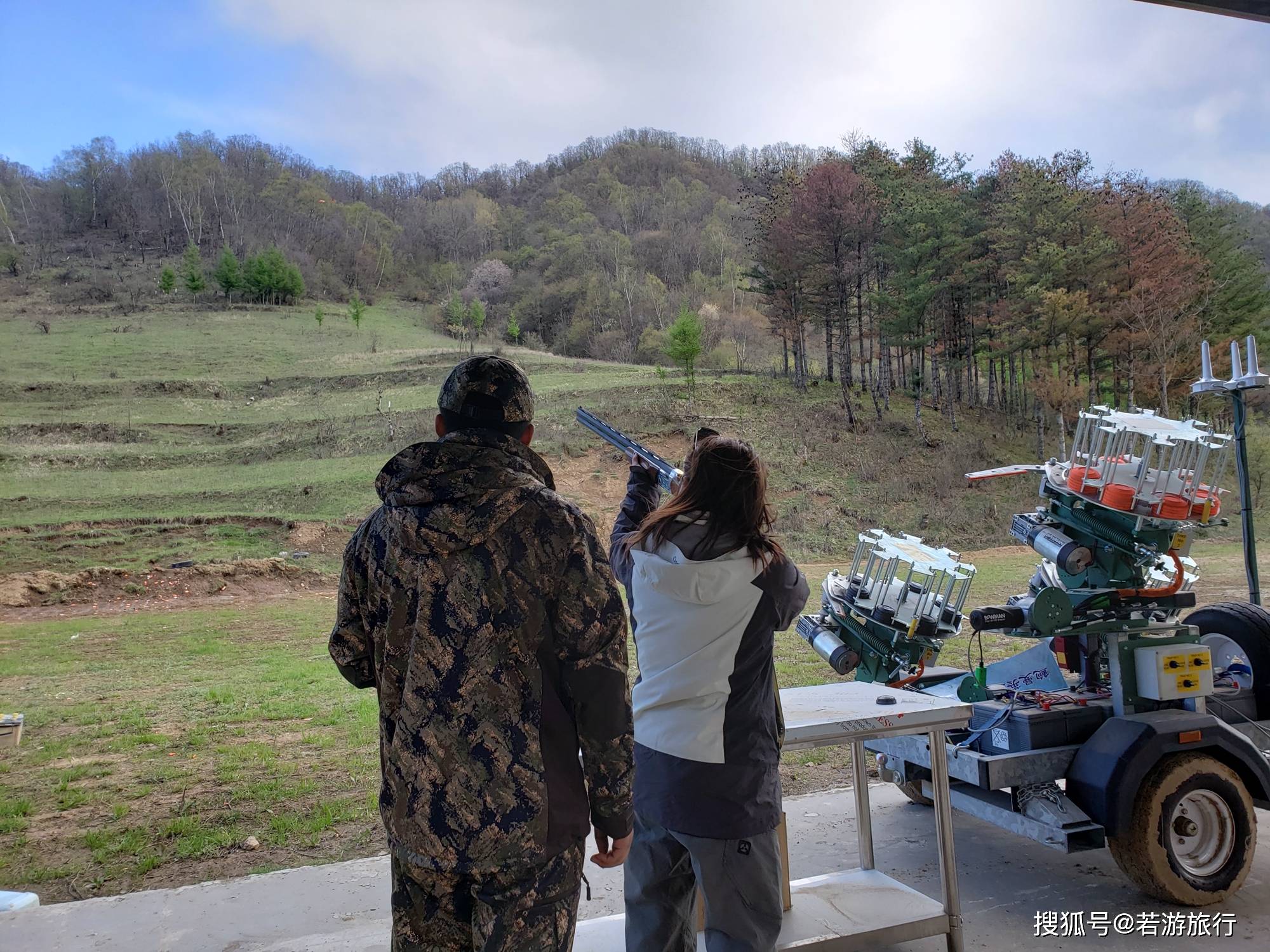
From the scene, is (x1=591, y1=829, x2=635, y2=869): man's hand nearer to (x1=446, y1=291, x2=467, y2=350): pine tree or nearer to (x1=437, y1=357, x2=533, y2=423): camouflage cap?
(x1=437, y1=357, x2=533, y2=423): camouflage cap

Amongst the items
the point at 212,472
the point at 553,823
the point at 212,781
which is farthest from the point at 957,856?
the point at 212,472

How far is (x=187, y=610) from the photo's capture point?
9.44m

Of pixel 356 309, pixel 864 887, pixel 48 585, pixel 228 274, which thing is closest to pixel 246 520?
pixel 48 585

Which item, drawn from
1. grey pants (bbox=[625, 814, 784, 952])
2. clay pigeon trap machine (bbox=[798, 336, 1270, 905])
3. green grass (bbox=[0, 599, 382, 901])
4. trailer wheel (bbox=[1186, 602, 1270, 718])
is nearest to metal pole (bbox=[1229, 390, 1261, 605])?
clay pigeon trap machine (bbox=[798, 336, 1270, 905])

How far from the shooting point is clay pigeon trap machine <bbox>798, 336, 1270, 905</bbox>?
2.29 meters

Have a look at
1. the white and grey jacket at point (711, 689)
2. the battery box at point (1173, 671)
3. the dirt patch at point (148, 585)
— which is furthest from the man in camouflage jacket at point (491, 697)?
the dirt patch at point (148, 585)

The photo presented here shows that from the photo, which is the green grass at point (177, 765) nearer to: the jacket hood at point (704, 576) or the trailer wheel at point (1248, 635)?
the jacket hood at point (704, 576)

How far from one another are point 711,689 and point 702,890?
1.24ft

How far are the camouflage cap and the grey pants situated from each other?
801 millimetres

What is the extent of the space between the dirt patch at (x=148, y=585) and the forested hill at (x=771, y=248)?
4.02 metres

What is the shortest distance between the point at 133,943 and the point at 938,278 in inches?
517

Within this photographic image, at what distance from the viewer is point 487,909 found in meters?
1.12

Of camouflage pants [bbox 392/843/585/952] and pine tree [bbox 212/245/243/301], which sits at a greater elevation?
pine tree [bbox 212/245/243/301]

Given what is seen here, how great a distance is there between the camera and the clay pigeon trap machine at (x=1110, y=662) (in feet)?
7.50
